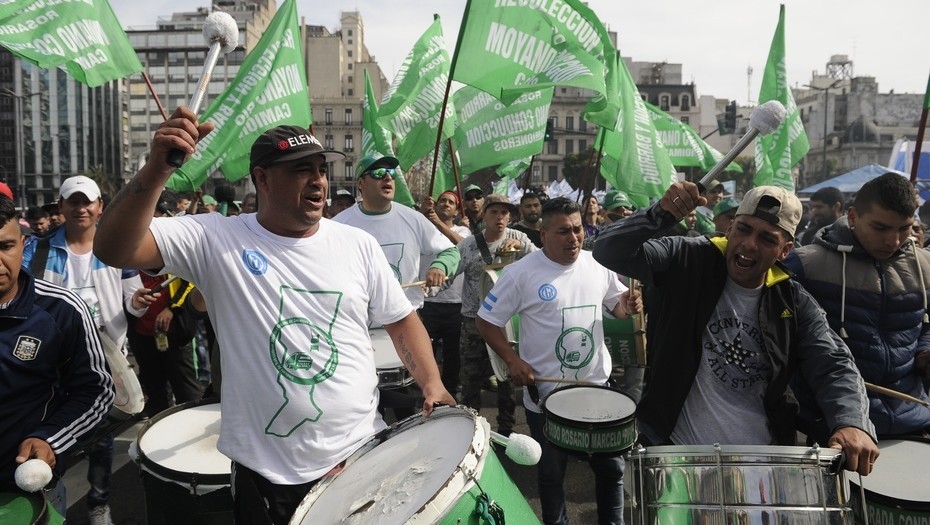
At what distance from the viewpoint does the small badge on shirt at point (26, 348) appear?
8.59ft

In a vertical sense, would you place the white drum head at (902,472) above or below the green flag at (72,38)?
→ below

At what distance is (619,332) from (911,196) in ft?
7.81

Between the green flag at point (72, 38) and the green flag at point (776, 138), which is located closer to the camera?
the green flag at point (72, 38)

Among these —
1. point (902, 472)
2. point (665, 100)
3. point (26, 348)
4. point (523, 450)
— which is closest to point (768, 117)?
point (902, 472)

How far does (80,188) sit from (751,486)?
14.6 ft

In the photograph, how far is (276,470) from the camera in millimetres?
2393

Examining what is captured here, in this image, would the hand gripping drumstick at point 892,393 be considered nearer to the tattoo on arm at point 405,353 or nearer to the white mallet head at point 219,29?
the tattoo on arm at point 405,353

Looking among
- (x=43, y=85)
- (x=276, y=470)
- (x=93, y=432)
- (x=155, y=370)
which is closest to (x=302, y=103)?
(x=155, y=370)

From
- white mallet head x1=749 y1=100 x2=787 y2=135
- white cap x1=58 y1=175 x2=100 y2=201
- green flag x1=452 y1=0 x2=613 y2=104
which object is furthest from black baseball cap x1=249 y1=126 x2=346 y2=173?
green flag x1=452 y1=0 x2=613 y2=104

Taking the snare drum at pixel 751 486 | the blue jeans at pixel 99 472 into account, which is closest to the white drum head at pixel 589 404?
the snare drum at pixel 751 486

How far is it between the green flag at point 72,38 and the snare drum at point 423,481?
500 cm

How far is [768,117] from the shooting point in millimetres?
2631

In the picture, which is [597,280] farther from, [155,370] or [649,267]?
[155,370]

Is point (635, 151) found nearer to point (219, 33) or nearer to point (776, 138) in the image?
point (776, 138)
